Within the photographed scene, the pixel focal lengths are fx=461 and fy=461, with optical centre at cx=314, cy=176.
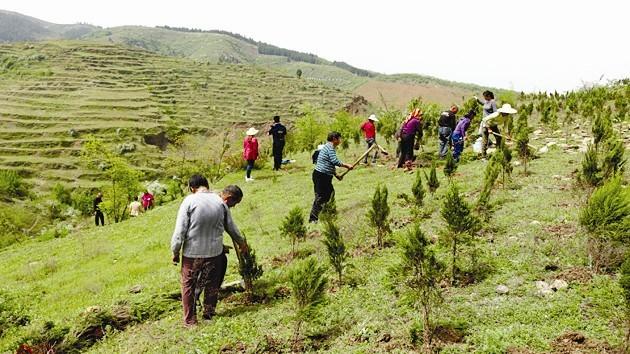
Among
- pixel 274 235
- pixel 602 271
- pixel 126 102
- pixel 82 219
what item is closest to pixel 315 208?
pixel 274 235

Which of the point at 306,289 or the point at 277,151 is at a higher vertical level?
the point at 306,289

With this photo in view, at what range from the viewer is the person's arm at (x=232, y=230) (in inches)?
252

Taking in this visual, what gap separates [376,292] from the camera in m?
6.30

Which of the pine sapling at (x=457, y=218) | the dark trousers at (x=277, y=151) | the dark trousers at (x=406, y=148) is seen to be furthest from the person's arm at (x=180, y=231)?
the dark trousers at (x=277, y=151)

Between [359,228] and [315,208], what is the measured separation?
1736mm

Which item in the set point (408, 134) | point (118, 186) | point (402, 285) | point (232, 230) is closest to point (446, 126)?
point (408, 134)

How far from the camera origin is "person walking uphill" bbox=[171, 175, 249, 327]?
613cm

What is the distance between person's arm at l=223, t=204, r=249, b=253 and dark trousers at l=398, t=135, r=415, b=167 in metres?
9.11

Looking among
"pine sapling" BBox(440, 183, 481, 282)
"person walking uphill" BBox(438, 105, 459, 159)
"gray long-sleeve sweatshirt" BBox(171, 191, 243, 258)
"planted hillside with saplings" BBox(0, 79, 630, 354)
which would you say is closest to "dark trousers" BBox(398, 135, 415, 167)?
"person walking uphill" BBox(438, 105, 459, 159)

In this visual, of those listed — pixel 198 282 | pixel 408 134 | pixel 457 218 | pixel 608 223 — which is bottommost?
pixel 198 282

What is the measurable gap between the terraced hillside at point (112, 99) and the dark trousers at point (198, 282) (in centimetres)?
5856

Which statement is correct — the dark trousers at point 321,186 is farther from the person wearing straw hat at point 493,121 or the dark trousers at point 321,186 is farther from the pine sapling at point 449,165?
the person wearing straw hat at point 493,121

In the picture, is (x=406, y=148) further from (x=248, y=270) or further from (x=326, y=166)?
(x=248, y=270)

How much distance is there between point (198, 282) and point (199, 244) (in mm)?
571
